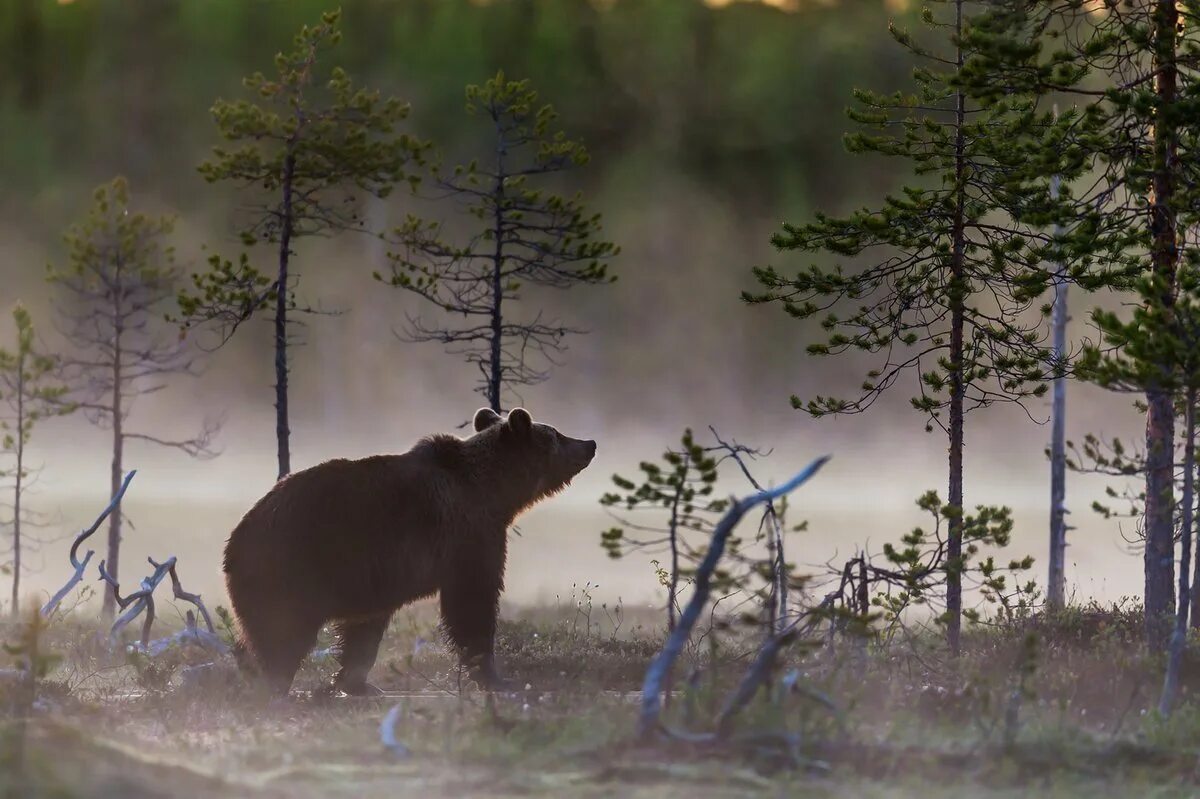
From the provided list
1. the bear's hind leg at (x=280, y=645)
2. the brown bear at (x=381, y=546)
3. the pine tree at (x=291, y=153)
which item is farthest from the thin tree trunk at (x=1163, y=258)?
the pine tree at (x=291, y=153)

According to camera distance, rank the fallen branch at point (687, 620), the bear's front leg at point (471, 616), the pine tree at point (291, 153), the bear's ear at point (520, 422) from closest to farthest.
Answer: the fallen branch at point (687, 620), the bear's front leg at point (471, 616), the bear's ear at point (520, 422), the pine tree at point (291, 153)

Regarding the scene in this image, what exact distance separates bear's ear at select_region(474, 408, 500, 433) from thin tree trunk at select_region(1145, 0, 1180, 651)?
8.03 meters

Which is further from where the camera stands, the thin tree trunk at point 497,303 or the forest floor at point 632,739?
the thin tree trunk at point 497,303

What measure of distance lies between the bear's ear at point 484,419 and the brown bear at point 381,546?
526 millimetres

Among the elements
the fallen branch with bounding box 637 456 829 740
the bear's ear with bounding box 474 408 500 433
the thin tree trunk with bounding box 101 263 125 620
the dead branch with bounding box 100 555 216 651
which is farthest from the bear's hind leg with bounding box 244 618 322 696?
the thin tree trunk with bounding box 101 263 125 620

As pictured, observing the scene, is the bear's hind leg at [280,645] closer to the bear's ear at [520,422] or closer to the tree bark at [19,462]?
the bear's ear at [520,422]

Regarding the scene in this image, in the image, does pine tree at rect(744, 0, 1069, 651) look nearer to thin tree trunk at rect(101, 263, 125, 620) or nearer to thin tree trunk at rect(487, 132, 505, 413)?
thin tree trunk at rect(487, 132, 505, 413)

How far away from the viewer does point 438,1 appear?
133875mm

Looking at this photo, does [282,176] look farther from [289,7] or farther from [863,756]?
[289,7]

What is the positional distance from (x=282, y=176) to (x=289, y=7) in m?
111

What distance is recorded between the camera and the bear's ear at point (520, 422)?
56.4 feet

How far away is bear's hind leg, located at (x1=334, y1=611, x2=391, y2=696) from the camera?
1667 centimetres

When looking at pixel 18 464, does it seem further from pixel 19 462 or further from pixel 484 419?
pixel 484 419

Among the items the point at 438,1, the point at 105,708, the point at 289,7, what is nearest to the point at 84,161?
the point at 289,7
